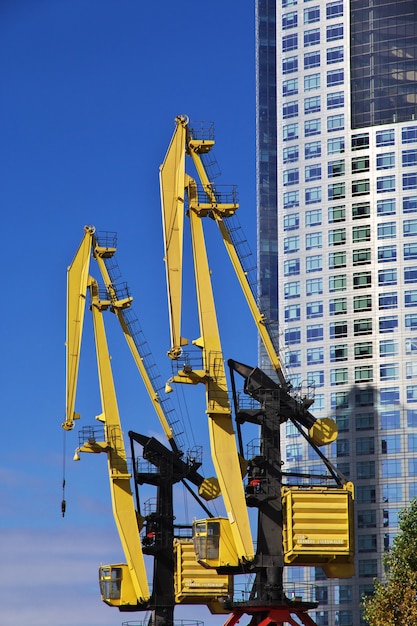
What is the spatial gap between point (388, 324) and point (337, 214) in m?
12.3

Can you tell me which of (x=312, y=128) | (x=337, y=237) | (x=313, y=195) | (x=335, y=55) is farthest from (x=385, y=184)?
(x=335, y=55)

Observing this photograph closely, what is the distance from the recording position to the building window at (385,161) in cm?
12073

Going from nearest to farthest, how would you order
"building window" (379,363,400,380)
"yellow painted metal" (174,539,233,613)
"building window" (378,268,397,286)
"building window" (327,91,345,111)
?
"yellow painted metal" (174,539,233,613) → "building window" (379,363,400,380) → "building window" (378,268,397,286) → "building window" (327,91,345,111)

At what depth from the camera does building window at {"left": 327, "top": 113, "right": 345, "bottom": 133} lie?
12394cm

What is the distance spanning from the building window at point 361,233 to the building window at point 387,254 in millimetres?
1733

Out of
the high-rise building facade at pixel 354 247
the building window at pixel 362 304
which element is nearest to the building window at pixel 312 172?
the high-rise building facade at pixel 354 247

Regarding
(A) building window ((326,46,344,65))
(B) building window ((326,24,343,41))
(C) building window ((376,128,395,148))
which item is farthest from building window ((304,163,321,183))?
(B) building window ((326,24,343,41))

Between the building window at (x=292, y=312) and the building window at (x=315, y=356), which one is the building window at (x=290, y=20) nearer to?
the building window at (x=292, y=312)

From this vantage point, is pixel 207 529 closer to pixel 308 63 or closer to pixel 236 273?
pixel 236 273

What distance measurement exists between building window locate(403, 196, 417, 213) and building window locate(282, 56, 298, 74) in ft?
58.7

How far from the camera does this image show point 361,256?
395ft

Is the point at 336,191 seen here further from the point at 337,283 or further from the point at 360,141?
the point at 337,283

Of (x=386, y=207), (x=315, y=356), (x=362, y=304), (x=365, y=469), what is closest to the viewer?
(x=365, y=469)

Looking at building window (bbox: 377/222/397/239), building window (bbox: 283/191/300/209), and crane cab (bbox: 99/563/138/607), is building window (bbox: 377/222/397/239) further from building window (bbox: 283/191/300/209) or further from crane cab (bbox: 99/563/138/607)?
crane cab (bbox: 99/563/138/607)
